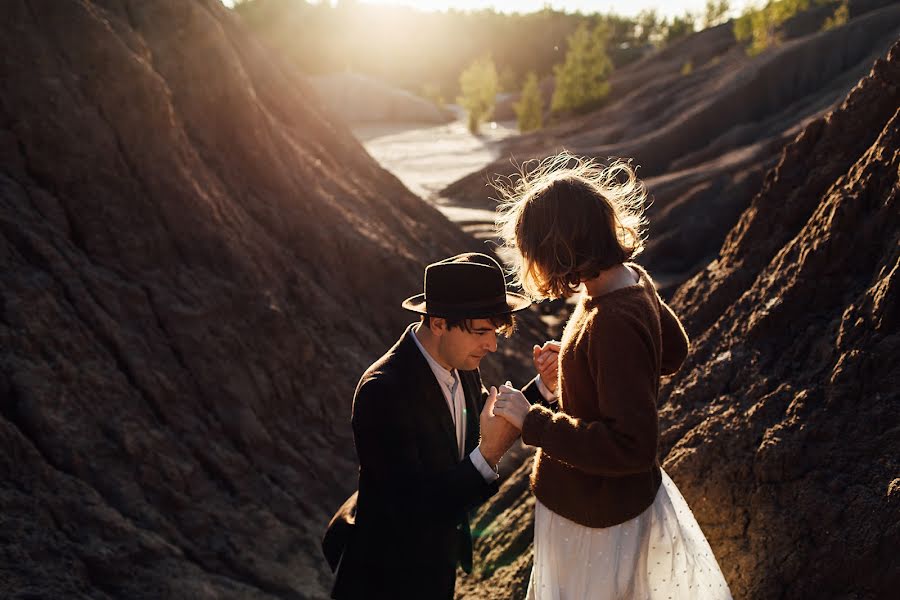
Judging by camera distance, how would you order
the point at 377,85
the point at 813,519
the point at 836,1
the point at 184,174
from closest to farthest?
the point at 813,519 → the point at 184,174 → the point at 836,1 → the point at 377,85

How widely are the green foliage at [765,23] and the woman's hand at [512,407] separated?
29.8m

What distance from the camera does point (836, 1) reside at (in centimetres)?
3309

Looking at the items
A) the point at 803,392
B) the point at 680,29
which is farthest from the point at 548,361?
the point at 680,29

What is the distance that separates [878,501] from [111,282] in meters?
4.89

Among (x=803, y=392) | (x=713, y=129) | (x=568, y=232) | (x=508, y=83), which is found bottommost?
(x=713, y=129)

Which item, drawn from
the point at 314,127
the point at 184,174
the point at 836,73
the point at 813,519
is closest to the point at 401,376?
the point at 813,519

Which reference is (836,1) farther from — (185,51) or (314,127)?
(185,51)

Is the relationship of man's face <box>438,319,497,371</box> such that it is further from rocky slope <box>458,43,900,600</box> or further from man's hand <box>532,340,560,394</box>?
rocky slope <box>458,43,900,600</box>

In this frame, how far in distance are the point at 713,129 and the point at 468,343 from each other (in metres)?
21.4

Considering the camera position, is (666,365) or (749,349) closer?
(666,365)

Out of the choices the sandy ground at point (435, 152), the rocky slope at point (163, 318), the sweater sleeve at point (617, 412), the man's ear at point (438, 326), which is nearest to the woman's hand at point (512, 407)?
the sweater sleeve at point (617, 412)

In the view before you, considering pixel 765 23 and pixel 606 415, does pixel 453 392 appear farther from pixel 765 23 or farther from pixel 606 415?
pixel 765 23

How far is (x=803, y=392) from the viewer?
141 inches

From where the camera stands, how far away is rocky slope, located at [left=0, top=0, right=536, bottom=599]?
4184 mm
